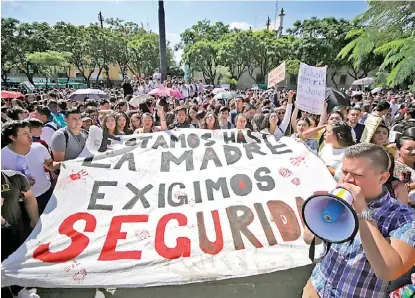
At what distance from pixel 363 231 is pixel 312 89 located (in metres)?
4.48

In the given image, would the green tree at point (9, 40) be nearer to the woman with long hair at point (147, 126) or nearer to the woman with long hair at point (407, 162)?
the woman with long hair at point (147, 126)

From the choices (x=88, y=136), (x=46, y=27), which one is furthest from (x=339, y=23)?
(x=88, y=136)

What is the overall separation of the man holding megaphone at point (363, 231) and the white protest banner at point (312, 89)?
3811 mm

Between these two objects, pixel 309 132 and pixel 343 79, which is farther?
pixel 343 79

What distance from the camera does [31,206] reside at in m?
2.96

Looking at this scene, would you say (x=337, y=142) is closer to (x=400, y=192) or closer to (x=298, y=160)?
(x=298, y=160)

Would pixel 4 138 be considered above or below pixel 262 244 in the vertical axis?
above

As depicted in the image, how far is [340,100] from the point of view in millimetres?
8664

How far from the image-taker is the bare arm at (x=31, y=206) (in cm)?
288

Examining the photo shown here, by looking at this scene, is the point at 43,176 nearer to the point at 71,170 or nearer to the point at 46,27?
the point at 71,170

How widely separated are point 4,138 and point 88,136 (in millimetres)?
1197

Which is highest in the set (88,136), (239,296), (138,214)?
(88,136)

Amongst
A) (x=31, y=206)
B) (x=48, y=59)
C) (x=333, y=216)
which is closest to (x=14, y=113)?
(x=31, y=206)

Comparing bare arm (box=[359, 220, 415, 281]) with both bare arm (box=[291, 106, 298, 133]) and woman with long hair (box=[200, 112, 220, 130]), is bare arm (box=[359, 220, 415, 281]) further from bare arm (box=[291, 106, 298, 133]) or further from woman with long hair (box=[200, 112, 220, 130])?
bare arm (box=[291, 106, 298, 133])
